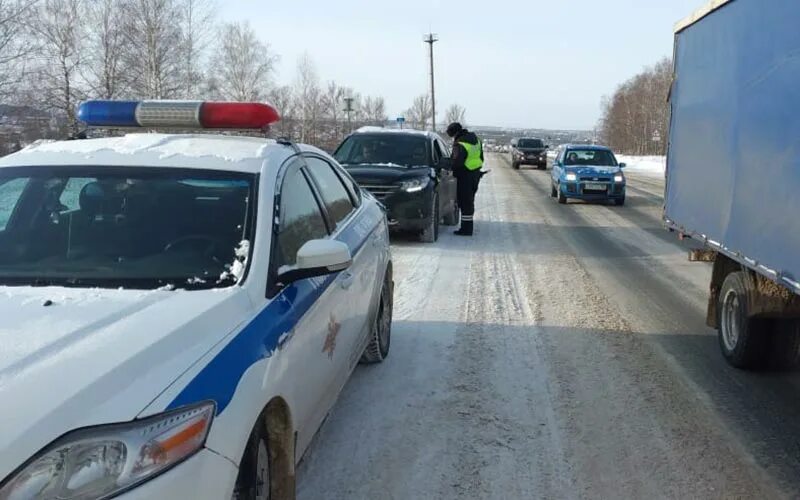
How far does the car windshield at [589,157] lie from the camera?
1925 centimetres

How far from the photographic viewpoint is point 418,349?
562 cm

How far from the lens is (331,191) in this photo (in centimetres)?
437

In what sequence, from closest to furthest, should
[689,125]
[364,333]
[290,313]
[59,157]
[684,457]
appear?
[290,313] < [59,157] < [684,457] < [364,333] < [689,125]

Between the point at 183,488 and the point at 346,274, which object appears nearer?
the point at 183,488

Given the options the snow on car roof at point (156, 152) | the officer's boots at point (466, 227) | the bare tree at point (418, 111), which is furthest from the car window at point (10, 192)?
the bare tree at point (418, 111)

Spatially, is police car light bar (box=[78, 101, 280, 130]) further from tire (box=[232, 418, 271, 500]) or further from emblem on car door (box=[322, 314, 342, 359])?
tire (box=[232, 418, 271, 500])

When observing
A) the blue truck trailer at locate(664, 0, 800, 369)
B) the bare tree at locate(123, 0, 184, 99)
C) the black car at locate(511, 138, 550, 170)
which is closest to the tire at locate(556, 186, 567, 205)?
the blue truck trailer at locate(664, 0, 800, 369)

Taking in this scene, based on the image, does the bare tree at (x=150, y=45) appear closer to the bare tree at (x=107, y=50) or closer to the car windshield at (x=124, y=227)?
the bare tree at (x=107, y=50)

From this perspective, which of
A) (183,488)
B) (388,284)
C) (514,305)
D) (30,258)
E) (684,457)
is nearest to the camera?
(183,488)

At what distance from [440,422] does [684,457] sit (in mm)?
1350

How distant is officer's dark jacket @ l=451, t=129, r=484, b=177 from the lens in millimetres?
12016

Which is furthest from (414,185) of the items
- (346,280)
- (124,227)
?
(124,227)

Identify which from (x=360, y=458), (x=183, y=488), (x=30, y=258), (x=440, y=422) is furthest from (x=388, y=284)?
(x=183, y=488)

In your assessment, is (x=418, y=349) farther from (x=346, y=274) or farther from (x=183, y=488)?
(x=183, y=488)
